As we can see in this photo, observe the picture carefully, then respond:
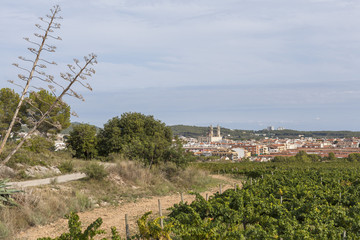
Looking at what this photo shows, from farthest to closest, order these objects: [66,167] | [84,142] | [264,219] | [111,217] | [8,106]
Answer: [84,142]
[8,106]
[66,167]
[111,217]
[264,219]

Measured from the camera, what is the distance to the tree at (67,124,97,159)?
3189 cm

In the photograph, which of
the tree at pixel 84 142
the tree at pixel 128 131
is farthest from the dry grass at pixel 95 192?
the tree at pixel 84 142

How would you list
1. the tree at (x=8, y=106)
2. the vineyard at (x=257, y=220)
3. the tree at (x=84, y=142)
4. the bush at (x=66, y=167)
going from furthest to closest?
the tree at (x=84, y=142) → the tree at (x=8, y=106) → the bush at (x=66, y=167) → the vineyard at (x=257, y=220)

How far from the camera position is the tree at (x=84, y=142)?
105 ft

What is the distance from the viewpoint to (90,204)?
44.0ft

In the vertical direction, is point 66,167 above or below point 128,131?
below

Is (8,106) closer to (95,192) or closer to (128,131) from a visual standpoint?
(128,131)

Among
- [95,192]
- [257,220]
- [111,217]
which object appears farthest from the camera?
[95,192]

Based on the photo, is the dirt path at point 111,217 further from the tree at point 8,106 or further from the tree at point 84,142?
the tree at point 8,106

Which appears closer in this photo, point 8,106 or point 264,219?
point 264,219

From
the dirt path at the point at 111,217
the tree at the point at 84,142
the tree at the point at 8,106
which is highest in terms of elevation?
the tree at the point at 8,106

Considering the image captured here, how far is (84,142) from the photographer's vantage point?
32.0 meters

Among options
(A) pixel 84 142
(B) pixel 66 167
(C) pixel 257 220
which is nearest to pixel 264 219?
(C) pixel 257 220

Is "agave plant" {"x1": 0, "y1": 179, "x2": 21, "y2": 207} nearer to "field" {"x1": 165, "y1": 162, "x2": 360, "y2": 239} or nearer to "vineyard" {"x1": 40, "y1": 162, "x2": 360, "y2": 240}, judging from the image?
"vineyard" {"x1": 40, "y1": 162, "x2": 360, "y2": 240}
